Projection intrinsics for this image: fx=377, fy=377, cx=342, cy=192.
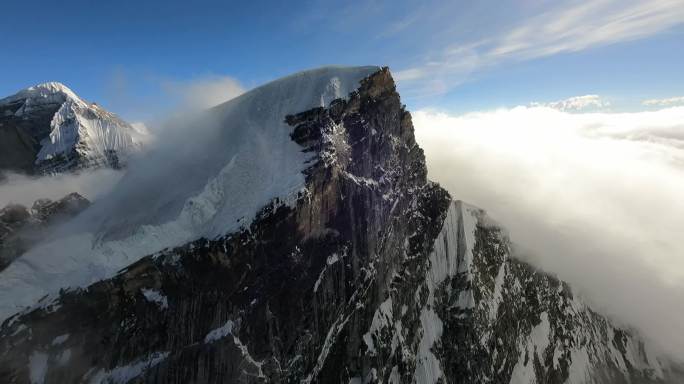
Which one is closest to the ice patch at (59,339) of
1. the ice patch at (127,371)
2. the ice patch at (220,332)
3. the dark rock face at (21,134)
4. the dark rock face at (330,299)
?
the dark rock face at (330,299)

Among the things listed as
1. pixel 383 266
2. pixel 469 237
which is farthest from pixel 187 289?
pixel 469 237

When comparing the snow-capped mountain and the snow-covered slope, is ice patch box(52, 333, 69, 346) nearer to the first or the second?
the snow-covered slope

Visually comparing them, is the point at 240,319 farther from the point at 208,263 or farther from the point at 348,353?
the point at 348,353

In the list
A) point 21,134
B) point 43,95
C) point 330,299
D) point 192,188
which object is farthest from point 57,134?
point 330,299

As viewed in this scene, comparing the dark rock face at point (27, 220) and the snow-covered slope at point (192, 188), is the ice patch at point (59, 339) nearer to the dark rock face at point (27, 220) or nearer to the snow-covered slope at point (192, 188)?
the snow-covered slope at point (192, 188)

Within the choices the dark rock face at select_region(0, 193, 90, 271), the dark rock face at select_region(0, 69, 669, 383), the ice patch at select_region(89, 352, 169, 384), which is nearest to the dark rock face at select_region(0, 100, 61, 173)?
the dark rock face at select_region(0, 193, 90, 271)
